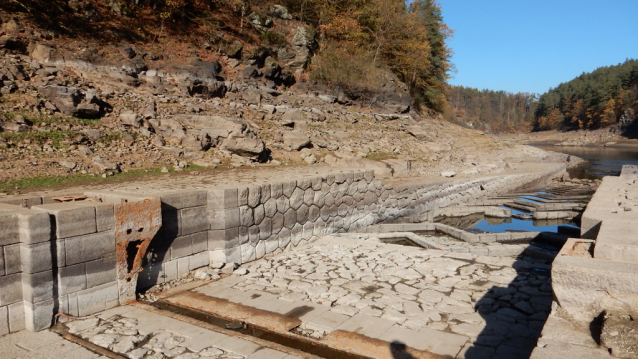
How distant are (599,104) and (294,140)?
82420 mm

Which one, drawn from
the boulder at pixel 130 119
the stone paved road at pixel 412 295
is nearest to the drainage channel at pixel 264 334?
the stone paved road at pixel 412 295

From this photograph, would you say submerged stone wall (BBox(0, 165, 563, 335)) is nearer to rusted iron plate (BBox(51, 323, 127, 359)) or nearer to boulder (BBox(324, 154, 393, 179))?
rusted iron plate (BBox(51, 323, 127, 359))

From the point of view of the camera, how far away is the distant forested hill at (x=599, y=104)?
70.9 meters

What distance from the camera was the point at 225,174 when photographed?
32.0 feet

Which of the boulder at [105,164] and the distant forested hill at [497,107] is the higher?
the distant forested hill at [497,107]

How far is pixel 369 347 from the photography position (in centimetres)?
416

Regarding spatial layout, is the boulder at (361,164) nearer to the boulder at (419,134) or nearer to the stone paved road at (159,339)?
the boulder at (419,134)

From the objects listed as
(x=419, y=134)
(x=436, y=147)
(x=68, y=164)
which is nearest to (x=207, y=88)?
(x=68, y=164)

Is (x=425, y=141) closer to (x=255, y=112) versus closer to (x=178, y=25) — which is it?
(x=255, y=112)

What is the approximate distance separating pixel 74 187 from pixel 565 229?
11043 millimetres

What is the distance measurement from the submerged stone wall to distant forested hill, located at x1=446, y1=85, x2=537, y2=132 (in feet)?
325

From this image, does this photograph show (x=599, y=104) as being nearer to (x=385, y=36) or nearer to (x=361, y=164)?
(x=385, y=36)

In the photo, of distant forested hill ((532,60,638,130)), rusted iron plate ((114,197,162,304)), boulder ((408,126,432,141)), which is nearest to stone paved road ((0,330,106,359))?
rusted iron plate ((114,197,162,304))

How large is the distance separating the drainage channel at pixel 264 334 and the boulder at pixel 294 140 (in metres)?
9.13
